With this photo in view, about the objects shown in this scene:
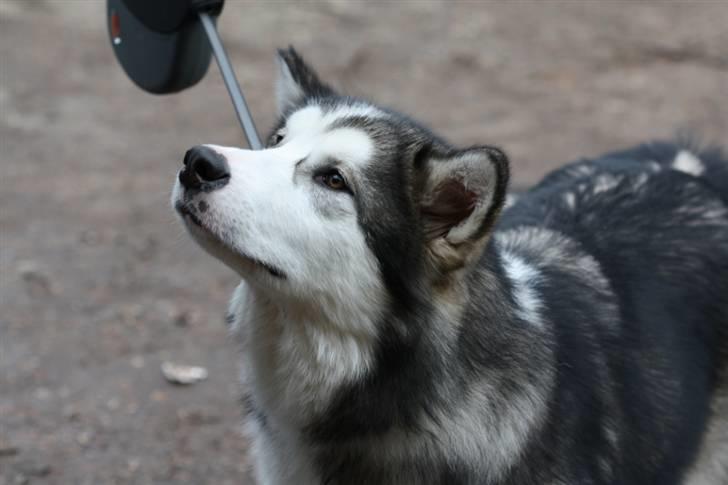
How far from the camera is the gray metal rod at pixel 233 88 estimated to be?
4.15 m

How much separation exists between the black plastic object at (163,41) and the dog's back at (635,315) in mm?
1384

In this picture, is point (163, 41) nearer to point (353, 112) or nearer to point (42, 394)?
point (353, 112)

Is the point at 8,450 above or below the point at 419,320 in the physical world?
below

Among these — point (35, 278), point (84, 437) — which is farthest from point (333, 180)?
point (35, 278)

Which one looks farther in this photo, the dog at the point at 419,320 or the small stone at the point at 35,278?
the small stone at the point at 35,278

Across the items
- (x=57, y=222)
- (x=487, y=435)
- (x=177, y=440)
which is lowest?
(x=57, y=222)

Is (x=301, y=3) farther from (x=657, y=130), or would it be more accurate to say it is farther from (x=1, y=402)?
(x=1, y=402)

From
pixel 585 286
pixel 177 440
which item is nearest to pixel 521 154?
pixel 177 440

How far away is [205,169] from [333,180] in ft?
1.31

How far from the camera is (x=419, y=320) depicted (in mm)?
3576

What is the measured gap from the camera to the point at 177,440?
5699mm

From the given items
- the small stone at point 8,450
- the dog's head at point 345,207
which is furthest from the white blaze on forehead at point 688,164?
the small stone at point 8,450

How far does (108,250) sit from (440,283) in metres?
4.39

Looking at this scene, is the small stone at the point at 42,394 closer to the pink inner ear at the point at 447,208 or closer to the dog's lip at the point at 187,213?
the dog's lip at the point at 187,213
